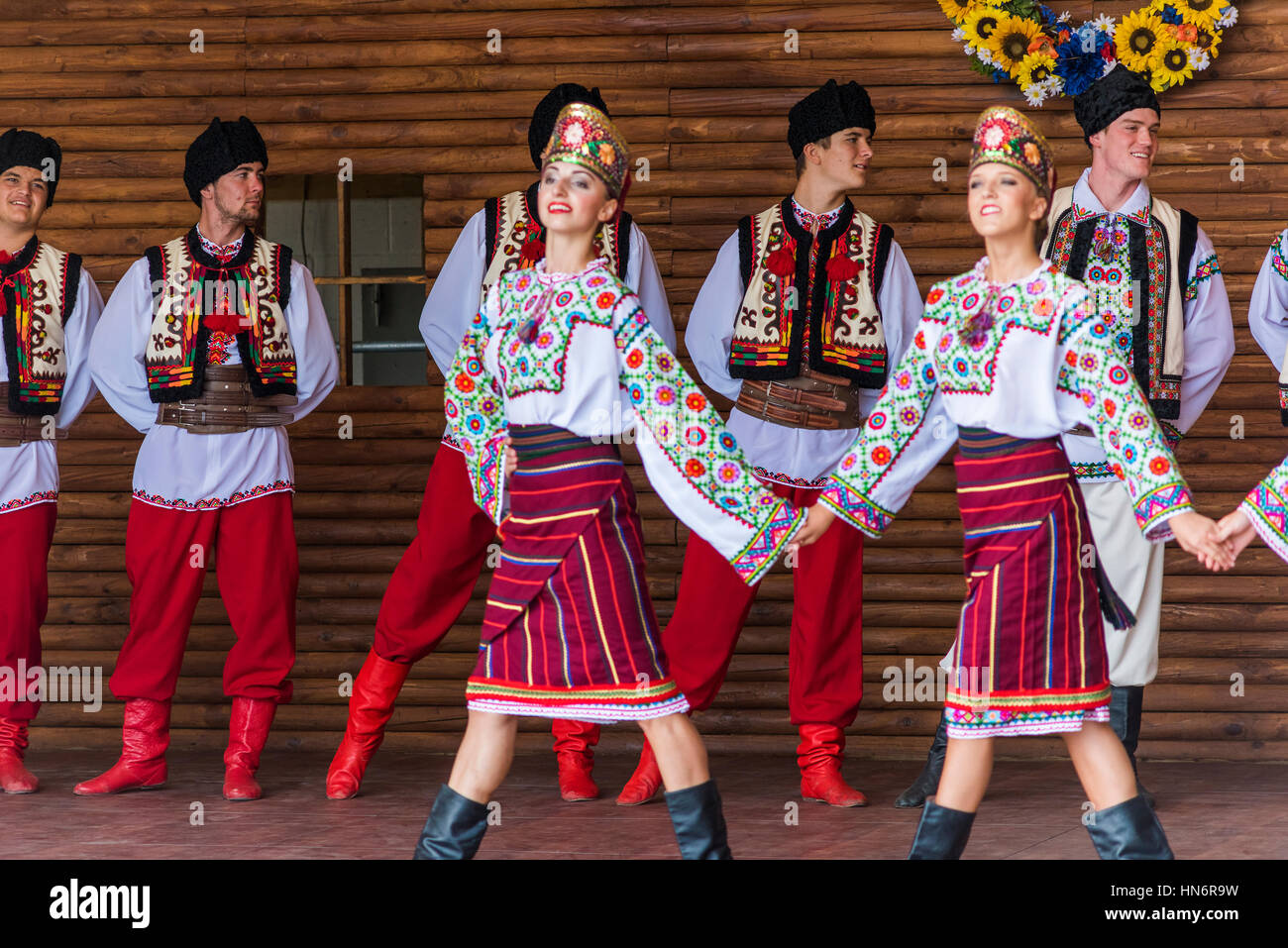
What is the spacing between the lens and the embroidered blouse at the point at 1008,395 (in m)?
2.96

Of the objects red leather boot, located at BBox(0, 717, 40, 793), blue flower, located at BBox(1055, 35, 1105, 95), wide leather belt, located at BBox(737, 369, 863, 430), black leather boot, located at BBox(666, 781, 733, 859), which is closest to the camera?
black leather boot, located at BBox(666, 781, 733, 859)

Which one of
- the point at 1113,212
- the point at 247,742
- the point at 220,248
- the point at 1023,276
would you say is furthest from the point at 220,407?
the point at 1113,212

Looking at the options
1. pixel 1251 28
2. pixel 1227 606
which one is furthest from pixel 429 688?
pixel 1251 28

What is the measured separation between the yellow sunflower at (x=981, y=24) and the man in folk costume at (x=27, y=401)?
3126 millimetres

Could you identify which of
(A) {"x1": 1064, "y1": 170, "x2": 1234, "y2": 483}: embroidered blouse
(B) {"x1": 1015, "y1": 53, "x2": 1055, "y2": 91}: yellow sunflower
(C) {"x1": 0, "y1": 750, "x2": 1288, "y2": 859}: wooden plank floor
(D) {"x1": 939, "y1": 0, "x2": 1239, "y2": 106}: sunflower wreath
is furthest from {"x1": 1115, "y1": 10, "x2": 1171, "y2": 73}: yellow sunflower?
(C) {"x1": 0, "y1": 750, "x2": 1288, "y2": 859}: wooden plank floor

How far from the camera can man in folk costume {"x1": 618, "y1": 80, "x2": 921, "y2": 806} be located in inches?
177

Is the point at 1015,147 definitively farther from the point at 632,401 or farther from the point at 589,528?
the point at 589,528

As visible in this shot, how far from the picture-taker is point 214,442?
15.1 feet

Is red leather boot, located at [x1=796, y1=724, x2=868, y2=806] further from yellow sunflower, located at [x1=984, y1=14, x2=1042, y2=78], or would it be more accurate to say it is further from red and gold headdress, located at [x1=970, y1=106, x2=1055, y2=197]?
yellow sunflower, located at [x1=984, y1=14, x2=1042, y2=78]

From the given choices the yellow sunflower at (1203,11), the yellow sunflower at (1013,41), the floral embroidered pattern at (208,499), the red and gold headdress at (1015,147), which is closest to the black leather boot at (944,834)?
the red and gold headdress at (1015,147)

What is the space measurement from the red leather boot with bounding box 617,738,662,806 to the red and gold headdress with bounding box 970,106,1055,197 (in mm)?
2140

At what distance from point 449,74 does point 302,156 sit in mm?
636
